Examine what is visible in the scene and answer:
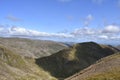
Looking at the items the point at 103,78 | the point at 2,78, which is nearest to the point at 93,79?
the point at 103,78

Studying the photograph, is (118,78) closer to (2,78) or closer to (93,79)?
(93,79)

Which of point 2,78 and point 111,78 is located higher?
point 111,78

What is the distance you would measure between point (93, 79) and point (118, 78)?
6.43m

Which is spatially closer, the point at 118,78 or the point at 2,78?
the point at 118,78

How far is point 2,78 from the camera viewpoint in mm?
197875

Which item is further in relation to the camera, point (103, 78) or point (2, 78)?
point (2, 78)

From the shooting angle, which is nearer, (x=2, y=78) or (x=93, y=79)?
(x=93, y=79)

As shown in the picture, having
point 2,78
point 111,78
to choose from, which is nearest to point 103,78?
point 111,78

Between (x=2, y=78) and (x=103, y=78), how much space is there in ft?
487

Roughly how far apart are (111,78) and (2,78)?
15032cm

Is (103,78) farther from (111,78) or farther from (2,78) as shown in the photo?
(2,78)

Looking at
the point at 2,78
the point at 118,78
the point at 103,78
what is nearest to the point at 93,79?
the point at 103,78

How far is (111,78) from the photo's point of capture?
60719 millimetres

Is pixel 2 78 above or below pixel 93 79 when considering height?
below
